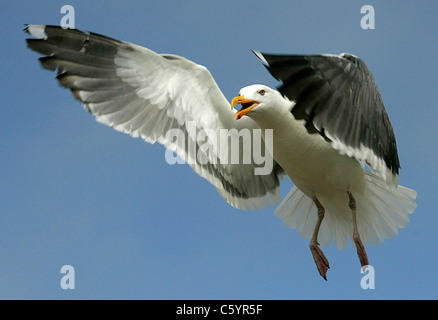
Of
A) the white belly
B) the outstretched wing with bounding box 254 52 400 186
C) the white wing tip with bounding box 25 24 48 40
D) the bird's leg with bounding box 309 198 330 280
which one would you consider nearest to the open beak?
the white belly

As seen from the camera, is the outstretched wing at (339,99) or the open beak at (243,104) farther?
the open beak at (243,104)

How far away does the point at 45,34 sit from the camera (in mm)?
4453

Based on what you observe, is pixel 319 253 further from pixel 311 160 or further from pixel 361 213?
pixel 311 160

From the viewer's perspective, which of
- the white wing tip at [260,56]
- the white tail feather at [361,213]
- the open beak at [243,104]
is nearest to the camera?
the white wing tip at [260,56]

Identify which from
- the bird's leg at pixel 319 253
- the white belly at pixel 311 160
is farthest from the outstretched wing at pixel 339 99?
the bird's leg at pixel 319 253

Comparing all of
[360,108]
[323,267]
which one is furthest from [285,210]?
[360,108]

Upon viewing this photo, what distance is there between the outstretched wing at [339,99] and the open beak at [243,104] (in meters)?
0.82

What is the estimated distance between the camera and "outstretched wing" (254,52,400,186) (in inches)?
130

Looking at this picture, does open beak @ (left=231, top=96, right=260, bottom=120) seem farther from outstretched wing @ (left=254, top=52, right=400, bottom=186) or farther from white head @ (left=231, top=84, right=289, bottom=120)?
outstretched wing @ (left=254, top=52, right=400, bottom=186)

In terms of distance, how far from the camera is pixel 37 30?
14.5 feet

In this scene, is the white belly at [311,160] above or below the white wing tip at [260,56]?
below

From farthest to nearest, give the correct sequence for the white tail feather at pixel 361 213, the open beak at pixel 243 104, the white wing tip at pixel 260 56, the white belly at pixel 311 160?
the white tail feather at pixel 361 213 → the white belly at pixel 311 160 → the open beak at pixel 243 104 → the white wing tip at pixel 260 56

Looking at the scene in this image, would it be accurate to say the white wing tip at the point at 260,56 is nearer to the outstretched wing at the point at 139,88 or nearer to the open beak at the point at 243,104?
the open beak at the point at 243,104

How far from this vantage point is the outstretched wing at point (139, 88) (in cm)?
456
